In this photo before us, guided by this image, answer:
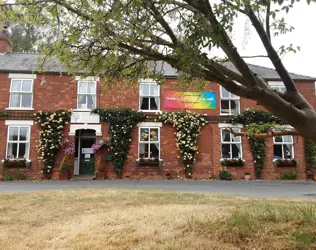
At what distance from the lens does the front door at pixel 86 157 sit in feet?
63.0

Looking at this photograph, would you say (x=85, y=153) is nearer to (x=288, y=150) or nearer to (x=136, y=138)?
(x=136, y=138)

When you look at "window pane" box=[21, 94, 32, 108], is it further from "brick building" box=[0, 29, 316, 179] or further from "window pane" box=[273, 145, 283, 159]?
"window pane" box=[273, 145, 283, 159]

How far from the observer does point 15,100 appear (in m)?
18.5

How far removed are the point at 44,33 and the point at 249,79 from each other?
4077 millimetres

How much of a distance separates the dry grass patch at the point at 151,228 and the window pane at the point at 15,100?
1152 cm

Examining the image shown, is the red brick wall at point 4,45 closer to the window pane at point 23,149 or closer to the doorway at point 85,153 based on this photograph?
the window pane at point 23,149

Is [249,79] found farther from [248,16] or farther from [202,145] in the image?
[202,145]

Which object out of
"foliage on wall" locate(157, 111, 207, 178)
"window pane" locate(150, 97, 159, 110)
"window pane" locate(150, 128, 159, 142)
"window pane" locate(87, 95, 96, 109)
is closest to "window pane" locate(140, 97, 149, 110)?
"window pane" locate(150, 97, 159, 110)

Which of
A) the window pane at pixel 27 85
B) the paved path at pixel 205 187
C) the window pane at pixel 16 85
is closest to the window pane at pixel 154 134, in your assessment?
the paved path at pixel 205 187

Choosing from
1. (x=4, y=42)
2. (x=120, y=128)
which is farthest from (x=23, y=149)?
(x=4, y=42)

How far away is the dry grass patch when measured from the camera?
175 inches

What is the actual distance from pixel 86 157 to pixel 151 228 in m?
14.6

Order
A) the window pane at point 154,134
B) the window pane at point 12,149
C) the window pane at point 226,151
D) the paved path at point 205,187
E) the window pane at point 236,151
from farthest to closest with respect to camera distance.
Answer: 1. the window pane at point 236,151
2. the window pane at point 226,151
3. the window pane at point 154,134
4. the window pane at point 12,149
5. the paved path at point 205,187

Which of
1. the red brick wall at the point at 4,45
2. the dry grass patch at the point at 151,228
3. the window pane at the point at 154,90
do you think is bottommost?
the dry grass patch at the point at 151,228
